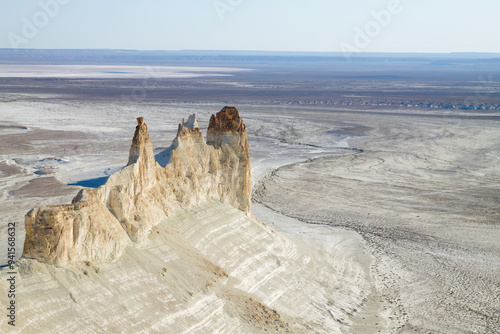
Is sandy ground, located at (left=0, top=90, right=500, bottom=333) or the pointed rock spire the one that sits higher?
the pointed rock spire

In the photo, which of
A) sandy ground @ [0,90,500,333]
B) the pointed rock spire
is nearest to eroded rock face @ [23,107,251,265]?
the pointed rock spire

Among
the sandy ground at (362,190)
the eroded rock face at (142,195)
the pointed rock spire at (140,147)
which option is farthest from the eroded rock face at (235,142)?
the pointed rock spire at (140,147)

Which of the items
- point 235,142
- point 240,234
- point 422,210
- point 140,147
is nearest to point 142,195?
point 140,147

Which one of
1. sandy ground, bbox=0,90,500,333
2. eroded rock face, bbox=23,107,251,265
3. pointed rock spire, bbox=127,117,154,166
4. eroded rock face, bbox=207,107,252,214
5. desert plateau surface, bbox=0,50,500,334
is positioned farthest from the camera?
eroded rock face, bbox=207,107,252,214

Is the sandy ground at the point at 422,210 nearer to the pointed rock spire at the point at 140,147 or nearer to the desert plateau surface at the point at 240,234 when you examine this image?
the desert plateau surface at the point at 240,234

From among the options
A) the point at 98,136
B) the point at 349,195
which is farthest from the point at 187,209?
the point at 98,136

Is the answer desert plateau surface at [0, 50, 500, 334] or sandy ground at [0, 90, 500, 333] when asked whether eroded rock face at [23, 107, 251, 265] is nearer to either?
desert plateau surface at [0, 50, 500, 334]

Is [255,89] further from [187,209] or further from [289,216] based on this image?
[187,209]

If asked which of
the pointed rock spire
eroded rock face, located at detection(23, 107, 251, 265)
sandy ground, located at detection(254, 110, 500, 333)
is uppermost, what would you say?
the pointed rock spire
